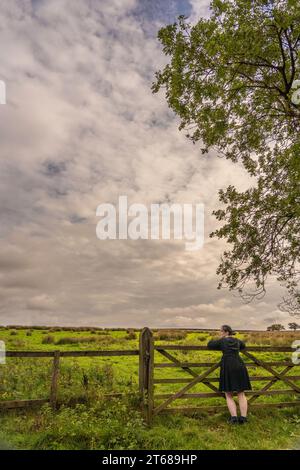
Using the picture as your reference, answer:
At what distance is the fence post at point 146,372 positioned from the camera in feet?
28.3

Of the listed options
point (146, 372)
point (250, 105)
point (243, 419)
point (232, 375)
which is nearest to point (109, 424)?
point (146, 372)

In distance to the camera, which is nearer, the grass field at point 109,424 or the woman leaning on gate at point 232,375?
the grass field at point 109,424

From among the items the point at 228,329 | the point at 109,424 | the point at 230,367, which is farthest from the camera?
the point at 228,329

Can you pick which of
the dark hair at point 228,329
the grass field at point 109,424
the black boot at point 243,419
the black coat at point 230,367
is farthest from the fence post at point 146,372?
the black boot at point 243,419

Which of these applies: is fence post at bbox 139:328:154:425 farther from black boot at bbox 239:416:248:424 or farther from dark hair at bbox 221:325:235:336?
black boot at bbox 239:416:248:424

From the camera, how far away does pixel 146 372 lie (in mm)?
9023

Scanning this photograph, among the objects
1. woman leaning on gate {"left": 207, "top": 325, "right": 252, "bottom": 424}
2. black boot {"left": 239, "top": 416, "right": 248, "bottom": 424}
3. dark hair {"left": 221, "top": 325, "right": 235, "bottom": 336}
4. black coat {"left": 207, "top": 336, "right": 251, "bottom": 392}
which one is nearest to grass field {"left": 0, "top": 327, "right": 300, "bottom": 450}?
black boot {"left": 239, "top": 416, "right": 248, "bottom": 424}

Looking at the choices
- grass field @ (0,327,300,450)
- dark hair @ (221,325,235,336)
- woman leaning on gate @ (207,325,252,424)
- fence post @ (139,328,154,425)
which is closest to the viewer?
grass field @ (0,327,300,450)

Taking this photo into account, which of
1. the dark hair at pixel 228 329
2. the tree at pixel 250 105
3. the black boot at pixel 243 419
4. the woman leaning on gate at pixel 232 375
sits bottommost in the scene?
the black boot at pixel 243 419

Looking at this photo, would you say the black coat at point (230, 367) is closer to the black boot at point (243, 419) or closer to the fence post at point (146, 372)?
the black boot at point (243, 419)

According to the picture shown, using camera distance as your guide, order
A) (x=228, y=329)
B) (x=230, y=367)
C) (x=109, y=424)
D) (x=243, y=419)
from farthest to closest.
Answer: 1. (x=228, y=329)
2. (x=230, y=367)
3. (x=243, y=419)
4. (x=109, y=424)

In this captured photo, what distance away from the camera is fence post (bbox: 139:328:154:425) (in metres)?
8.63

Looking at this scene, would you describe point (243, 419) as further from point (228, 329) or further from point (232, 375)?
point (228, 329)
